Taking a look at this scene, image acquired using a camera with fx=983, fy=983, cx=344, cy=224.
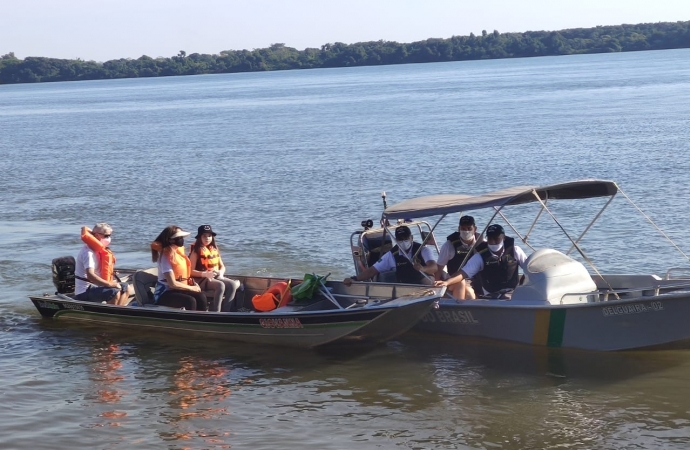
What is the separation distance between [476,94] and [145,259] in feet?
210

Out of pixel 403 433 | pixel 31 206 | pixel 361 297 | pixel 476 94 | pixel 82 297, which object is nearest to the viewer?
pixel 403 433

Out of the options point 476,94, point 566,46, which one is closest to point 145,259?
point 476,94

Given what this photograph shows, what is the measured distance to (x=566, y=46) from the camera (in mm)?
179625

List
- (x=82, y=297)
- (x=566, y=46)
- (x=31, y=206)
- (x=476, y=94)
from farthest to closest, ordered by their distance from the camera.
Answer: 1. (x=566, y=46)
2. (x=476, y=94)
3. (x=31, y=206)
4. (x=82, y=297)

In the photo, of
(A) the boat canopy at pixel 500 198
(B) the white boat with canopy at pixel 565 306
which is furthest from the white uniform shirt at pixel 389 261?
(B) the white boat with canopy at pixel 565 306

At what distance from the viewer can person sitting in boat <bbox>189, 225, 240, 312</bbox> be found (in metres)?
13.0

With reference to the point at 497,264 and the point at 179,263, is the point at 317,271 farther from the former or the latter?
the point at 497,264

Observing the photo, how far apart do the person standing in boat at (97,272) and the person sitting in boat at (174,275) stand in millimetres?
875

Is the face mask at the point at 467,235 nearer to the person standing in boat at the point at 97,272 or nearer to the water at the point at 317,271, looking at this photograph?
the water at the point at 317,271

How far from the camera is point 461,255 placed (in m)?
12.4

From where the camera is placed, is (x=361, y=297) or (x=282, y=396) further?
(x=361, y=297)

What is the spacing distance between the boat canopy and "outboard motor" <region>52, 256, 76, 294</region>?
15.9 ft

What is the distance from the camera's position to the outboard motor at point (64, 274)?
14289mm

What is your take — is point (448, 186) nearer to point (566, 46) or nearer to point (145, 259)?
point (145, 259)
